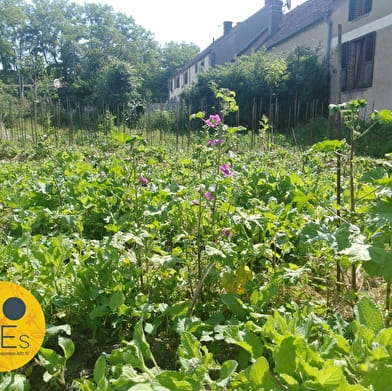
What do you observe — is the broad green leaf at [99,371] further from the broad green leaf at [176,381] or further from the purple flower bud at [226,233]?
the purple flower bud at [226,233]

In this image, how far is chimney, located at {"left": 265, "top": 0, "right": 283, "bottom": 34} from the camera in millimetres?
23000

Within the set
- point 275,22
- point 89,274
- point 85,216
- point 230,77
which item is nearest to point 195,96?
point 230,77

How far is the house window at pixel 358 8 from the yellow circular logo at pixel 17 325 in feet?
51.3

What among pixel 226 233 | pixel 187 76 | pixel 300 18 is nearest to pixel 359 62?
pixel 300 18

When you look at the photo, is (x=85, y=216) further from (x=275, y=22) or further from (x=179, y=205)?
(x=275, y=22)

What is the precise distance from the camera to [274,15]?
2319 cm

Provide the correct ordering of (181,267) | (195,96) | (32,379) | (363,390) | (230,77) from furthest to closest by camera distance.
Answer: (195,96) → (230,77) → (181,267) → (32,379) → (363,390)

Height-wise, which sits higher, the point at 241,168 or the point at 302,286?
the point at 241,168

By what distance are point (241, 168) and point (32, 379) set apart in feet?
11.1

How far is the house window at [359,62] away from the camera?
44.0 ft

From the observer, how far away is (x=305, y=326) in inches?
47.9

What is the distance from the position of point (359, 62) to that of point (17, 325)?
51.2 feet

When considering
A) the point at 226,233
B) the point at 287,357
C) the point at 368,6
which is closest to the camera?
the point at 287,357

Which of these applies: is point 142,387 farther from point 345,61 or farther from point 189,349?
point 345,61
